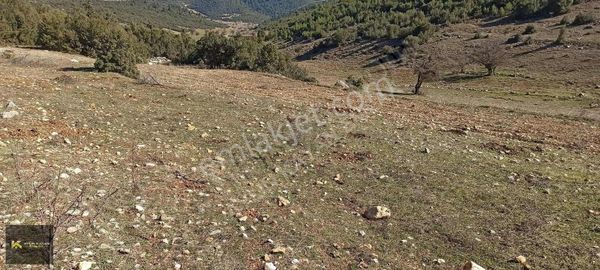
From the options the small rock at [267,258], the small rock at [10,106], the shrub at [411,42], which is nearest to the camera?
the small rock at [267,258]

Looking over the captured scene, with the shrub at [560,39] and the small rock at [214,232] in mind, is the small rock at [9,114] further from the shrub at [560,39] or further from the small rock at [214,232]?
the shrub at [560,39]

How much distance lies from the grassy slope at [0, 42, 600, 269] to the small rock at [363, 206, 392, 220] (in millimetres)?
201

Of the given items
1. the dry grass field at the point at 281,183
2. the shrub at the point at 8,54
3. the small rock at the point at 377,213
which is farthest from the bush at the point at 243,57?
the small rock at the point at 377,213

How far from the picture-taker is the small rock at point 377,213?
9086 mm

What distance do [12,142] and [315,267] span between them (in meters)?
8.47

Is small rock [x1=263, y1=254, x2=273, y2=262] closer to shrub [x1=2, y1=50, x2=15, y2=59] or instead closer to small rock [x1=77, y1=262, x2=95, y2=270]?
small rock [x1=77, y1=262, x2=95, y2=270]

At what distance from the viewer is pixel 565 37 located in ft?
173

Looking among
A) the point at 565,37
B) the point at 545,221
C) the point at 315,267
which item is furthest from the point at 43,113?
the point at 565,37

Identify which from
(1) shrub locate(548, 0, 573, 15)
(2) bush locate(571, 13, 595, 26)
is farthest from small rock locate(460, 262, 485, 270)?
(1) shrub locate(548, 0, 573, 15)

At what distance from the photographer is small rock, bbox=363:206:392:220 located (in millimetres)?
9086

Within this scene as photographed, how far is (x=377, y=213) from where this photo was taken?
358 inches

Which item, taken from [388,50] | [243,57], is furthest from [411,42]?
[243,57]

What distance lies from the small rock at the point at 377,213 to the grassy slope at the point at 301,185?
0.20 m

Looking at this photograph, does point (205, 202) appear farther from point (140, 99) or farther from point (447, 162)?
point (140, 99)
